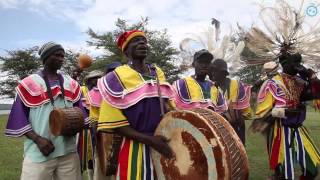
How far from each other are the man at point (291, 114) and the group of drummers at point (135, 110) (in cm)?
1

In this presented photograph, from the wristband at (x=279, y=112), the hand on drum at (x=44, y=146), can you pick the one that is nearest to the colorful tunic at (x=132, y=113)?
the hand on drum at (x=44, y=146)

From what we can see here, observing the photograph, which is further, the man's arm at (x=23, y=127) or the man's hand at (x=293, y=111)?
the man's hand at (x=293, y=111)

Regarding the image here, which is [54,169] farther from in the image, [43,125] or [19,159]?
[19,159]

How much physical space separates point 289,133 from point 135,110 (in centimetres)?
349

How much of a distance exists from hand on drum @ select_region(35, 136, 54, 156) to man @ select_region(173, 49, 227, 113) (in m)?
1.71

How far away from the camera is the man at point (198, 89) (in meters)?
5.75

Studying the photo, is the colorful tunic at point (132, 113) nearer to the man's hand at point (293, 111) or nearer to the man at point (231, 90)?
the man's hand at point (293, 111)

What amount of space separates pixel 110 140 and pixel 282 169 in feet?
8.69

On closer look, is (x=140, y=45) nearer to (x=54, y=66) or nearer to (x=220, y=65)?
(x=54, y=66)

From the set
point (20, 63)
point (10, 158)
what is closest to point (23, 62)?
point (20, 63)

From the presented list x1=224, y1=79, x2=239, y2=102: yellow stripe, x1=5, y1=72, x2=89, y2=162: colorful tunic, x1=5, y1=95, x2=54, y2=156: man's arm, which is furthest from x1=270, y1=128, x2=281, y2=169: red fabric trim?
x1=5, y1=95, x2=54, y2=156: man's arm

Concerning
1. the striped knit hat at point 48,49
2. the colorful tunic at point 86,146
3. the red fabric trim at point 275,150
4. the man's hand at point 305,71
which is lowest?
the red fabric trim at point 275,150

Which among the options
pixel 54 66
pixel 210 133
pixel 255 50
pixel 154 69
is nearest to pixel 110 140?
pixel 54 66

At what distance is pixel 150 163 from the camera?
388cm
